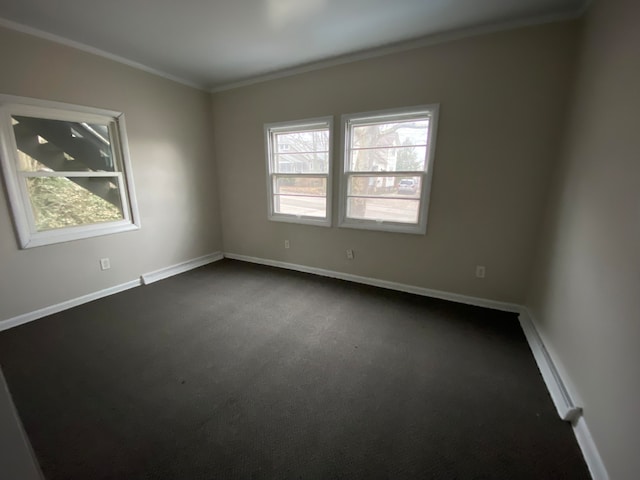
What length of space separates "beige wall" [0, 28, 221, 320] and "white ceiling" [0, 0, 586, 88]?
24cm

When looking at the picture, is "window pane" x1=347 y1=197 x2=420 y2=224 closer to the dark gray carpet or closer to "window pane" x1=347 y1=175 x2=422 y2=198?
"window pane" x1=347 y1=175 x2=422 y2=198

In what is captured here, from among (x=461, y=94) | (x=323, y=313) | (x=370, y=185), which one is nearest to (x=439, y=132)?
(x=461, y=94)

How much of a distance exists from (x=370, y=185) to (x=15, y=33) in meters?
3.36

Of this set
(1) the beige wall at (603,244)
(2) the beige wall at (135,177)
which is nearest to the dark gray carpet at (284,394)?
(1) the beige wall at (603,244)

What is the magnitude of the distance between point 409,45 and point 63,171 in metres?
3.55

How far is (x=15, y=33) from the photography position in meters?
2.15

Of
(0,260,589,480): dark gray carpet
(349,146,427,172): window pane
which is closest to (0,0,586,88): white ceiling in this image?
(349,146,427,172): window pane

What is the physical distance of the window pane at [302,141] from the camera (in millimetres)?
3150

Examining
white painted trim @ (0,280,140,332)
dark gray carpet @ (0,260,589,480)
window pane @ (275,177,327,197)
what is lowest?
dark gray carpet @ (0,260,589,480)

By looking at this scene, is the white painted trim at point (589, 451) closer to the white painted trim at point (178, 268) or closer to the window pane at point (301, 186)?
the window pane at point (301, 186)

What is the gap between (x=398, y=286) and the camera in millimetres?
3068

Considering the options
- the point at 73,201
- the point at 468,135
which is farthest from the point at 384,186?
the point at 73,201

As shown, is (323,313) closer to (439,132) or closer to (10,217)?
(439,132)

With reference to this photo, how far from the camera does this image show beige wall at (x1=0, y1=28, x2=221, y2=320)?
2.28 m
